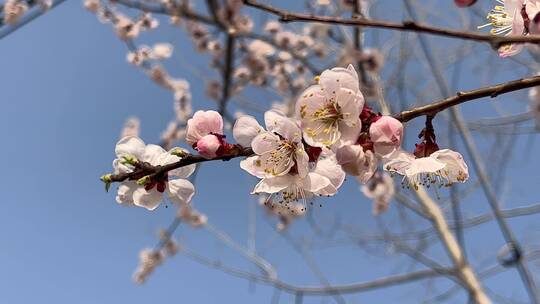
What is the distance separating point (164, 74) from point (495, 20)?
5020 millimetres

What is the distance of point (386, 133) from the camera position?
0.83 m

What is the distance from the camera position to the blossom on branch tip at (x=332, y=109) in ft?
3.03

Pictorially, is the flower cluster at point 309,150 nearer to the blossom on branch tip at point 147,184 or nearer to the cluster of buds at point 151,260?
the blossom on branch tip at point 147,184

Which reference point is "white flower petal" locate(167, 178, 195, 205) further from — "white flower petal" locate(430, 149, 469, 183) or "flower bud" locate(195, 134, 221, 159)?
"white flower petal" locate(430, 149, 469, 183)

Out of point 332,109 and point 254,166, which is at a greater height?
point 332,109

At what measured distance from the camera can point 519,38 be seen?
72cm

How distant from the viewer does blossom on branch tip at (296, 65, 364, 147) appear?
0.92 meters

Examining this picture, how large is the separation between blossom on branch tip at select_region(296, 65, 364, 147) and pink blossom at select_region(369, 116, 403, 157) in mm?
62

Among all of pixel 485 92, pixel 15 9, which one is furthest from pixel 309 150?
pixel 15 9

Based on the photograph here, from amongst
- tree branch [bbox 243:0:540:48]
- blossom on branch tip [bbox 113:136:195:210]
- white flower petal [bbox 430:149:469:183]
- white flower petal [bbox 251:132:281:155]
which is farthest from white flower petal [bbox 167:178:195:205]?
white flower petal [bbox 430:149:469:183]

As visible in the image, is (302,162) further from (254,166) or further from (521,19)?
(521,19)

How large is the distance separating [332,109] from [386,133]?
0.20 m

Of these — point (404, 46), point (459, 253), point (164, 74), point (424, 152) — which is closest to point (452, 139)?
point (459, 253)

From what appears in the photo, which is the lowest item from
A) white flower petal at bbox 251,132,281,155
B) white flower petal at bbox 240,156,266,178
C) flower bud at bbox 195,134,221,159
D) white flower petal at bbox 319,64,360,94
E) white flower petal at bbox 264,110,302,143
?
flower bud at bbox 195,134,221,159
